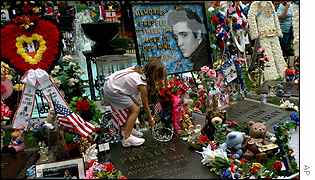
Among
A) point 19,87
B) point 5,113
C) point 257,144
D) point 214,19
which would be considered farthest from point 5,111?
point 214,19

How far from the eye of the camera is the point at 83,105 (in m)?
1.88

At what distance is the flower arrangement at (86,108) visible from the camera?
1.87 m

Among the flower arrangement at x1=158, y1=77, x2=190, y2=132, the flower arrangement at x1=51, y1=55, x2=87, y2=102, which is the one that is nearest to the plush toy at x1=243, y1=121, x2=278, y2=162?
the flower arrangement at x1=158, y1=77, x2=190, y2=132

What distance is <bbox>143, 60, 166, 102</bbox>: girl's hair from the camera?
6.42 feet

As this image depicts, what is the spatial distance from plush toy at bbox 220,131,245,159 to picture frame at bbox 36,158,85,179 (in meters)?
0.72

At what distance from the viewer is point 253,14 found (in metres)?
2.38

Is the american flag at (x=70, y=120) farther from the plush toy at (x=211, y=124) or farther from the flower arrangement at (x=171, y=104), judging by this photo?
the plush toy at (x=211, y=124)

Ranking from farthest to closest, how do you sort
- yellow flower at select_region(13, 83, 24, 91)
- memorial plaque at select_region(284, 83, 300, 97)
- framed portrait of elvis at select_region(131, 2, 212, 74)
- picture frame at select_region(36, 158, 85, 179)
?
memorial plaque at select_region(284, 83, 300, 97) → framed portrait of elvis at select_region(131, 2, 212, 74) → yellow flower at select_region(13, 83, 24, 91) → picture frame at select_region(36, 158, 85, 179)

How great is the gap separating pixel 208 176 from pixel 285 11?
1.38m

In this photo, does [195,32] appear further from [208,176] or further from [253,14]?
[208,176]

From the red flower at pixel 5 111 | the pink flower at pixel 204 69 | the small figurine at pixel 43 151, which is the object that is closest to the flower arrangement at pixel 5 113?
the red flower at pixel 5 111

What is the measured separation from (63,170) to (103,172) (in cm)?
19

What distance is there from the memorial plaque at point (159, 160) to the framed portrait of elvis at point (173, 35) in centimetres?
45

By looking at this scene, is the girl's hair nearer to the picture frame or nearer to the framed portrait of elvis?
the framed portrait of elvis
